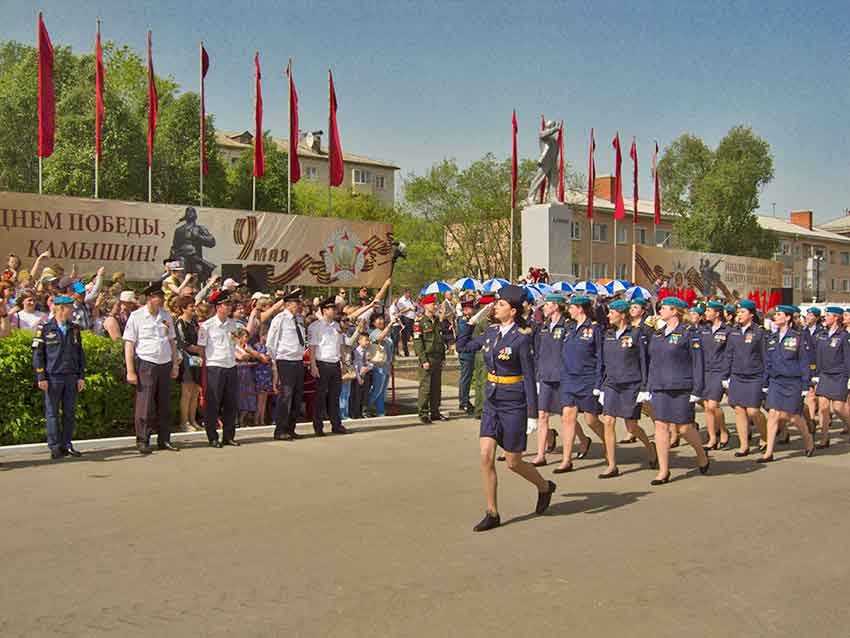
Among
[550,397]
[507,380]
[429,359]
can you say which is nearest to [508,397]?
[507,380]

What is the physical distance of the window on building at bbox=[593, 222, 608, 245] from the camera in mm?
69250

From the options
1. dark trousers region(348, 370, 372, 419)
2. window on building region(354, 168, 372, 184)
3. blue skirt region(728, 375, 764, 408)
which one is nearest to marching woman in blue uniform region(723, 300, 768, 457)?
blue skirt region(728, 375, 764, 408)

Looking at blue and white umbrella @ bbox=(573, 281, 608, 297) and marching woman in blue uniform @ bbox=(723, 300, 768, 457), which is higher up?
blue and white umbrella @ bbox=(573, 281, 608, 297)

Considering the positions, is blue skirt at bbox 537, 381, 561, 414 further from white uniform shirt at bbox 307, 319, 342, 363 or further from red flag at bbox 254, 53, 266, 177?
red flag at bbox 254, 53, 266, 177

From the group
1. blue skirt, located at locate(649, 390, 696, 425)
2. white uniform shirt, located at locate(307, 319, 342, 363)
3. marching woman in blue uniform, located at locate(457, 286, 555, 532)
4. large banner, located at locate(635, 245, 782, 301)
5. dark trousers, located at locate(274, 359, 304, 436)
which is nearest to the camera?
marching woman in blue uniform, located at locate(457, 286, 555, 532)

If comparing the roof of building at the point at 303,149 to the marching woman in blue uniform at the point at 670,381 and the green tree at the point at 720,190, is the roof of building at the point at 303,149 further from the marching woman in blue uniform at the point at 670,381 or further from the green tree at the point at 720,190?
the marching woman in blue uniform at the point at 670,381

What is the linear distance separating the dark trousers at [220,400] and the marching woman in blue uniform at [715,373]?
21.3 feet

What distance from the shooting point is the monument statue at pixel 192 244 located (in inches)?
768

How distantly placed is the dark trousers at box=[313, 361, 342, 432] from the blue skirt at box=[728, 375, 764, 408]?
5.71m

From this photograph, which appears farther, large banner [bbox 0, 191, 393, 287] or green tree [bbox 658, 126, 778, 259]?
green tree [bbox 658, 126, 778, 259]

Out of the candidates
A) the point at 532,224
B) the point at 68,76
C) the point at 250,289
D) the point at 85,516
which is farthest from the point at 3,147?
the point at 85,516

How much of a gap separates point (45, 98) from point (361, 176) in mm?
81424

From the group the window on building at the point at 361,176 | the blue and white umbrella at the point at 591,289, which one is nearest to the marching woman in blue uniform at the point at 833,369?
the blue and white umbrella at the point at 591,289

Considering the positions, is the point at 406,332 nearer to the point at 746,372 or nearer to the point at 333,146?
the point at 333,146
